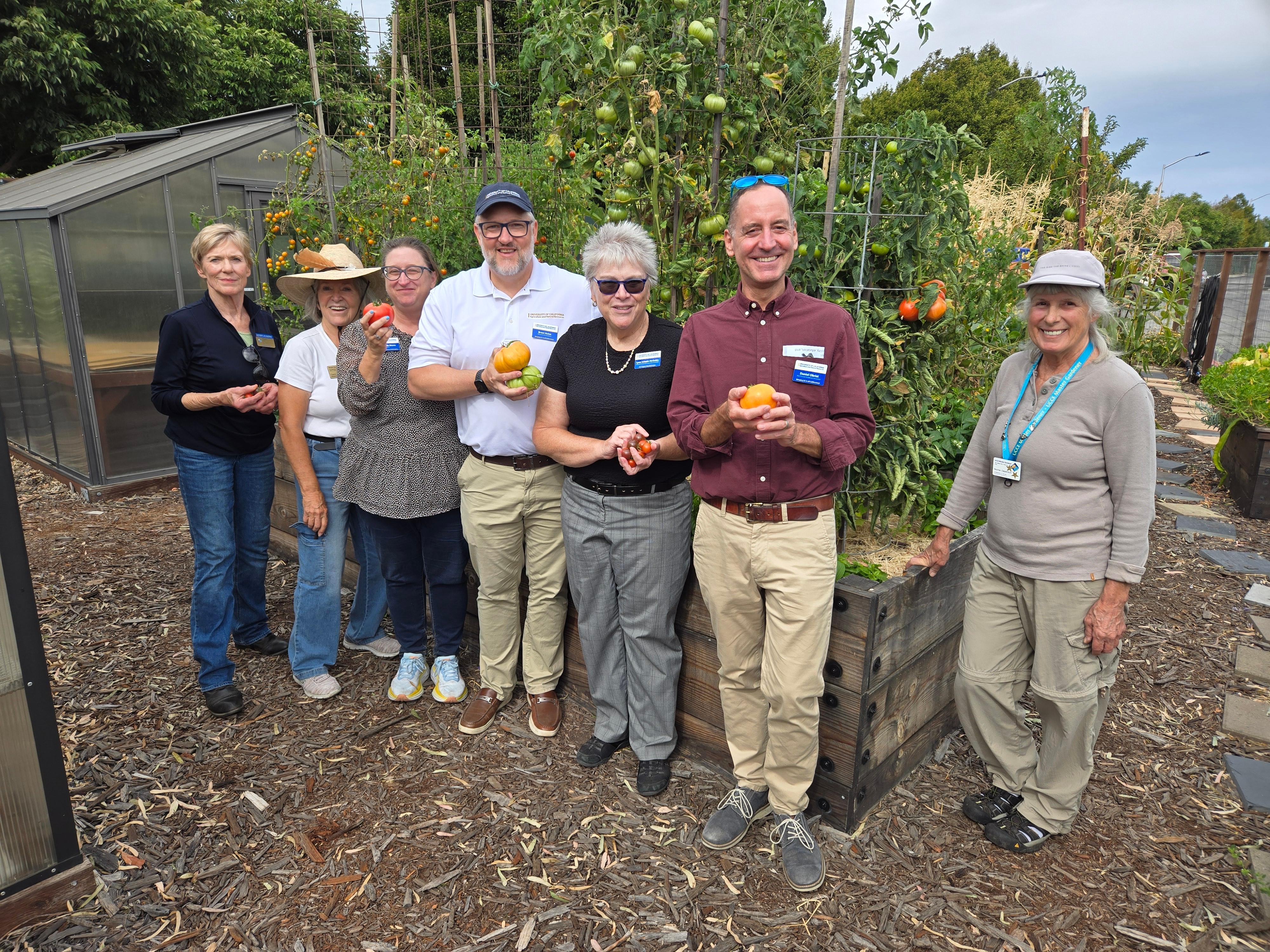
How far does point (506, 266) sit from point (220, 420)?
57.5 inches

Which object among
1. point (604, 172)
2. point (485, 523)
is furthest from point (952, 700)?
point (604, 172)

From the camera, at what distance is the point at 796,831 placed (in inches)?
102

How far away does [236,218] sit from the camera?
7715mm

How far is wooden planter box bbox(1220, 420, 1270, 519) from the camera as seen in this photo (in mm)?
6098

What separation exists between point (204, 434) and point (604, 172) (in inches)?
81.7

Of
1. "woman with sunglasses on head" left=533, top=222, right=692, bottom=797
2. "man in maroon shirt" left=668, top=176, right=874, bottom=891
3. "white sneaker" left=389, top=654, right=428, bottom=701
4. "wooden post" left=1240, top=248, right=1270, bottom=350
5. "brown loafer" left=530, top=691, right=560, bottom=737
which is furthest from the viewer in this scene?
"wooden post" left=1240, top=248, right=1270, bottom=350

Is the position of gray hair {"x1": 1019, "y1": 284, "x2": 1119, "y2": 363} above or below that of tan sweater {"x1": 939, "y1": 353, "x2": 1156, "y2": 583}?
above

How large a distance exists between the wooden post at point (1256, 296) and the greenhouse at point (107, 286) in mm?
12550

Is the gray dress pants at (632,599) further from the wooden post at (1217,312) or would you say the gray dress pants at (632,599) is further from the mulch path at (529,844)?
the wooden post at (1217,312)

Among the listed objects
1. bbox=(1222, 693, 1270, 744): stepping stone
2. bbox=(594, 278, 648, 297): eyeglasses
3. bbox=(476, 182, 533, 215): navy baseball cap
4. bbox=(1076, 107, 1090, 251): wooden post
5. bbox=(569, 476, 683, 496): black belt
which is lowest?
bbox=(1222, 693, 1270, 744): stepping stone

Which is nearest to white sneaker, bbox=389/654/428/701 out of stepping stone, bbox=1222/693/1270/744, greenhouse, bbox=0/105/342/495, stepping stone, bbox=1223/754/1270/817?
stepping stone, bbox=1223/754/1270/817

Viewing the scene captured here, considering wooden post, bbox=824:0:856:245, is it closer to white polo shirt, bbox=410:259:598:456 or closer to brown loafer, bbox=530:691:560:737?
white polo shirt, bbox=410:259:598:456

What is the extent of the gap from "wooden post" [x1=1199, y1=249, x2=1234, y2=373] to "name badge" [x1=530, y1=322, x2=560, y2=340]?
12.6m

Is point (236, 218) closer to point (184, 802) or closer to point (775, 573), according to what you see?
point (184, 802)
